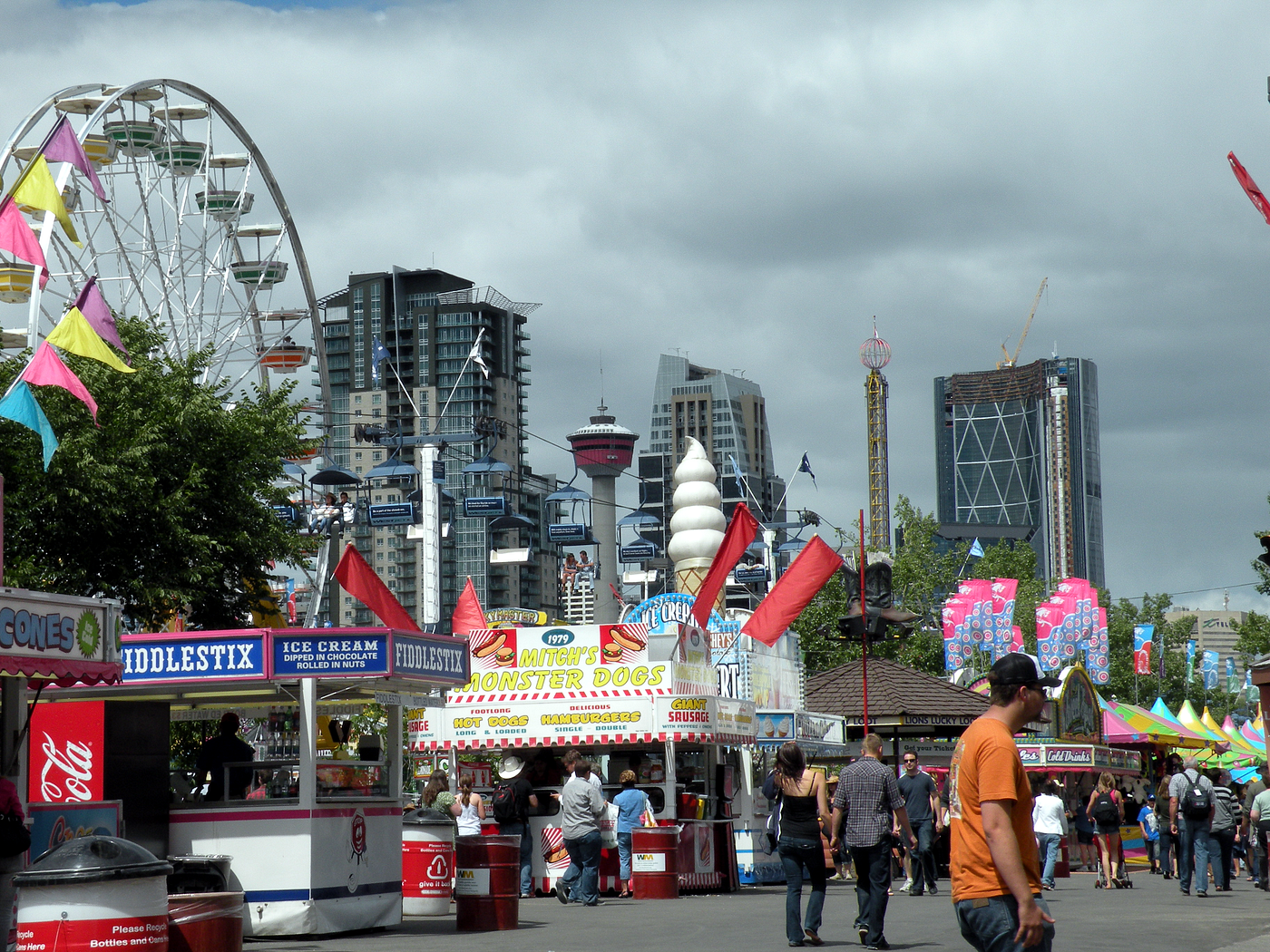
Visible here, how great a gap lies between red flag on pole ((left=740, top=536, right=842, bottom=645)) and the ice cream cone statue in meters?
10.9

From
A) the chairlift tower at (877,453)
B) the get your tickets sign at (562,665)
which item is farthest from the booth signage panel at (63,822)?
→ the chairlift tower at (877,453)

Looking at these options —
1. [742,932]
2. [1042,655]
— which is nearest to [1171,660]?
[1042,655]

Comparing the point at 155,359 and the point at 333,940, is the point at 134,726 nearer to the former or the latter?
the point at 333,940

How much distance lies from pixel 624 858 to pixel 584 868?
2285mm

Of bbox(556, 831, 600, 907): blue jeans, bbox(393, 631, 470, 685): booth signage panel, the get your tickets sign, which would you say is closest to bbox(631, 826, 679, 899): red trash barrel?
bbox(556, 831, 600, 907): blue jeans

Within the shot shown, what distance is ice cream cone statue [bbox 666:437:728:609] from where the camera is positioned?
34.0 m

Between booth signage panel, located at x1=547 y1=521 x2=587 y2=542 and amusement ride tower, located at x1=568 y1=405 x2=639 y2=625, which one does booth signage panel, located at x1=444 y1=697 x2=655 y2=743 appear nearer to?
booth signage panel, located at x1=547 y1=521 x2=587 y2=542

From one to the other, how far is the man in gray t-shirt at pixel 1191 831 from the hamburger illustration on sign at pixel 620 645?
744 cm

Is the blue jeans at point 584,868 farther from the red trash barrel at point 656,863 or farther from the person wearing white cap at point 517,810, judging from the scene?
the person wearing white cap at point 517,810

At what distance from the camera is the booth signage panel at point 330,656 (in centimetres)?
1440

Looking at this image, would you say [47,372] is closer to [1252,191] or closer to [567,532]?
[1252,191]

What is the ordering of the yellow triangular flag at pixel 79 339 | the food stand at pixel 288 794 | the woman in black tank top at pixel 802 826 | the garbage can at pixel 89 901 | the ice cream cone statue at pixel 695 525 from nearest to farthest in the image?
the garbage can at pixel 89 901
the woman in black tank top at pixel 802 826
the food stand at pixel 288 794
the yellow triangular flag at pixel 79 339
the ice cream cone statue at pixel 695 525

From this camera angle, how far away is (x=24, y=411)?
17438mm

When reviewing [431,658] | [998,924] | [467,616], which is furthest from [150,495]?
[998,924]
